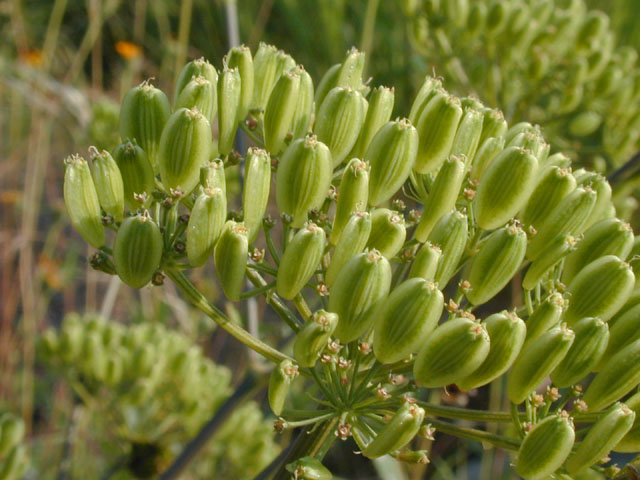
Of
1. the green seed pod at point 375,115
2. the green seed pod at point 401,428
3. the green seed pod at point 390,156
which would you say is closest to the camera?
the green seed pod at point 401,428

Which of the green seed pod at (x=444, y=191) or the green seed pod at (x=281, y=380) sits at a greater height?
the green seed pod at (x=444, y=191)

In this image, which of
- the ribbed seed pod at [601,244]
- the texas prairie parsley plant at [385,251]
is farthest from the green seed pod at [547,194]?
the ribbed seed pod at [601,244]

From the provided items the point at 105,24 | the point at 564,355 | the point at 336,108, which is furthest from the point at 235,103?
the point at 105,24

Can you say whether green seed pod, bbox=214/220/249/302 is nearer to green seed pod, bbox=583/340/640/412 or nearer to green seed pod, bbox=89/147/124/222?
green seed pod, bbox=89/147/124/222

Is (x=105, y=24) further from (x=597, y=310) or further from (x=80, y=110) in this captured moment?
(x=597, y=310)

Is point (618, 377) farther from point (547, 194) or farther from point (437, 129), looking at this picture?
point (437, 129)

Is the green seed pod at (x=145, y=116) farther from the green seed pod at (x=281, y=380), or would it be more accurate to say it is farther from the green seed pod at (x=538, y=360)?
the green seed pod at (x=538, y=360)

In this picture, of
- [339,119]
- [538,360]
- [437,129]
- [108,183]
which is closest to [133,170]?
[108,183]
